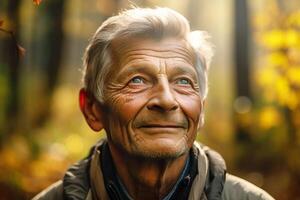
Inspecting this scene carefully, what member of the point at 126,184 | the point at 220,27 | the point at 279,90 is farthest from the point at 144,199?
the point at 220,27

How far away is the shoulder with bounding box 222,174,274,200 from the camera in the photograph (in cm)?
369

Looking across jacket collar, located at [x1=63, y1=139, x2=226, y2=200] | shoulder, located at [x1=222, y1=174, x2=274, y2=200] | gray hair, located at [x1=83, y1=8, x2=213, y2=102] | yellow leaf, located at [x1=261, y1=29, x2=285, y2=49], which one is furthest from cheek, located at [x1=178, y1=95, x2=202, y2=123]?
yellow leaf, located at [x1=261, y1=29, x2=285, y2=49]

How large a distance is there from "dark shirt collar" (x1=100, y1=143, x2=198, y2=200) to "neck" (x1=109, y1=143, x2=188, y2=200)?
27mm

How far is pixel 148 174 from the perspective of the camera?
3.62 m

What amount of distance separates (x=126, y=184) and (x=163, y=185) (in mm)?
215

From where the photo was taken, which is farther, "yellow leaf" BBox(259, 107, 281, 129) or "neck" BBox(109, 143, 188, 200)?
"yellow leaf" BBox(259, 107, 281, 129)

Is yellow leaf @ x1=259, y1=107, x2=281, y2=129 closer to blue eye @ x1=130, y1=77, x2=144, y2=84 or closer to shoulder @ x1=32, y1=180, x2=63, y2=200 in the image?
shoulder @ x1=32, y1=180, x2=63, y2=200

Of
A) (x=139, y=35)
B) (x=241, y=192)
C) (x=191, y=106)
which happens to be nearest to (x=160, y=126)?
(x=191, y=106)

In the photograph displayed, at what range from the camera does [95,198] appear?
12.2 feet

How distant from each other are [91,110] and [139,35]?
56 centimetres

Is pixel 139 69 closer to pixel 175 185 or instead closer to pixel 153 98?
pixel 153 98

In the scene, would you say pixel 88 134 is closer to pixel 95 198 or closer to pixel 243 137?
pixel 243 137

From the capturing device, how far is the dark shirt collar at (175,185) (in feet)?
11.8

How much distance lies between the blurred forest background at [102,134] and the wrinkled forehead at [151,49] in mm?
4027
